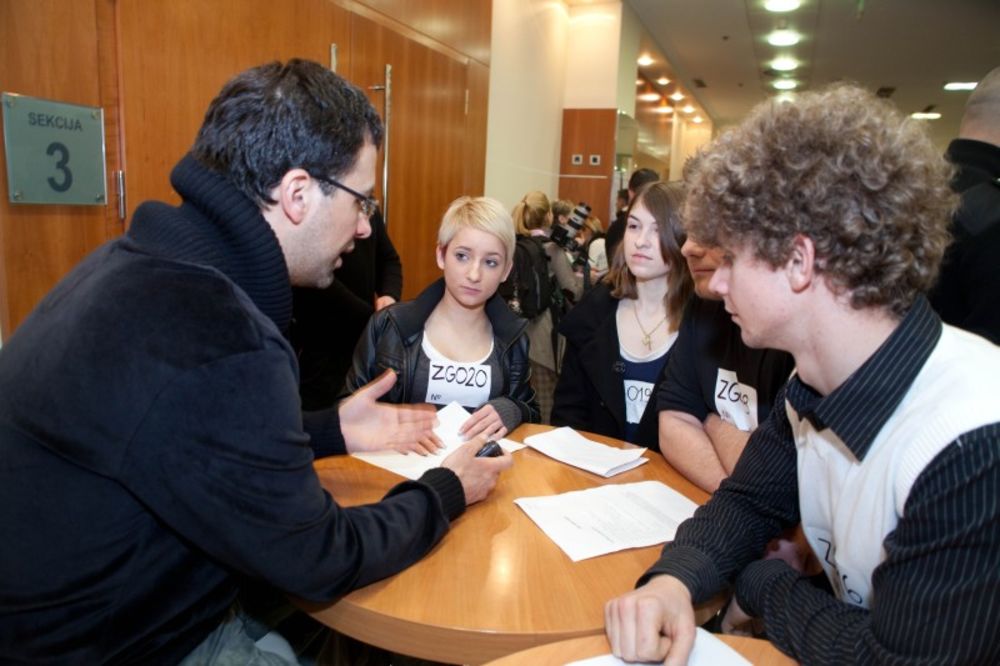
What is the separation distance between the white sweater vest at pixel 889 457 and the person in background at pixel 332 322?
1929mm

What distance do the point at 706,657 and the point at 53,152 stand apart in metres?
2.23

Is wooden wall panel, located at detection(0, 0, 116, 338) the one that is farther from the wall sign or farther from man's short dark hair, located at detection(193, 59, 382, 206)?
man's short dark hair, located at detection(193, 59, 382, 206)

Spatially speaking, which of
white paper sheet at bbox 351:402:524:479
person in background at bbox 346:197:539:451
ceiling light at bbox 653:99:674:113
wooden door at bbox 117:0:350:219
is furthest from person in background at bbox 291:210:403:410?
ceiling light at bbox 653:99:674:113

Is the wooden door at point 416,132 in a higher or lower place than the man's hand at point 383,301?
higher

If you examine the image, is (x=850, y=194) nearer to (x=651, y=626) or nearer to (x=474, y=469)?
(x=651, y=626)

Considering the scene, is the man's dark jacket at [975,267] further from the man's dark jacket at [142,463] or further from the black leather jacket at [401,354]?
the man's dark jacket at [142,463]

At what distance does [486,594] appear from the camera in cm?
105

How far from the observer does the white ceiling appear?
262 inches

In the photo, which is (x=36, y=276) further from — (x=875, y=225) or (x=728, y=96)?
(x=728, y=96)

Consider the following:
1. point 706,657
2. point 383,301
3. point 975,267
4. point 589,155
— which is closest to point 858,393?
point 706,657

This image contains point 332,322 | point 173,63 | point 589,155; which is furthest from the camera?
point 589,155

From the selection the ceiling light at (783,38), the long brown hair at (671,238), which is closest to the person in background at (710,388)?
the long brown hair at (671,238)

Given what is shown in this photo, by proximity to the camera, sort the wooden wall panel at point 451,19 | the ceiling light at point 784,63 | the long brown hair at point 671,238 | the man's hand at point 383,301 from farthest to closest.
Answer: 1. the ceiling light at point 784,63
2. the wooden wall panel at point 451,19
3. the man's hand at point 383,301
4. the long brown hair at point 671,238

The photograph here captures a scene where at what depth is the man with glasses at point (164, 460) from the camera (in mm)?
843
